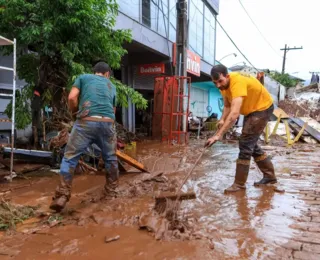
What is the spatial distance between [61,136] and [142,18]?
714cm

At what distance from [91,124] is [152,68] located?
942 cm

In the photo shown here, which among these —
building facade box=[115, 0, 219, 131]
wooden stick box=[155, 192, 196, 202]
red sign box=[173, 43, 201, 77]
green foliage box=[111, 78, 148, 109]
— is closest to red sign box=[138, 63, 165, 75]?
building facade box=[115, 0, 219, 131]

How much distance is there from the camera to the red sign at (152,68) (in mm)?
12539

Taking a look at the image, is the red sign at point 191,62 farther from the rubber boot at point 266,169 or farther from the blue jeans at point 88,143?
the blue jeans at point 88,143

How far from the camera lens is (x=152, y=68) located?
12.7 metres

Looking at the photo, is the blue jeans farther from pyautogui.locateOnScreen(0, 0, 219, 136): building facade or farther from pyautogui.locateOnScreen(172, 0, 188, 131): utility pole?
pyautogui.locateOnScreen(172, 0, 188, 131): utility pole

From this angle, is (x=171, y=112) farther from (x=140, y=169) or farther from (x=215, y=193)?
(x=215, y=193)

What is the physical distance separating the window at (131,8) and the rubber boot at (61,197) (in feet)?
24.7

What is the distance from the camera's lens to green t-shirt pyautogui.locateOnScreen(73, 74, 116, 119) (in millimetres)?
3643

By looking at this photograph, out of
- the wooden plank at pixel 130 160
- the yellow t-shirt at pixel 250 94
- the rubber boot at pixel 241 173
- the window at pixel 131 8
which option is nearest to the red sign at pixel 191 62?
the window at pixel 131 8

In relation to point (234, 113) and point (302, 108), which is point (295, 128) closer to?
point (302, 108)

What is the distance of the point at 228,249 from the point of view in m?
2.53

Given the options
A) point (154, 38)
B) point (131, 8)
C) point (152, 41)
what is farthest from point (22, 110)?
point (154, 38)

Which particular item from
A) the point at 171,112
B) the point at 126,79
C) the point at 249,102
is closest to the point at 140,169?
the point at 249,102
